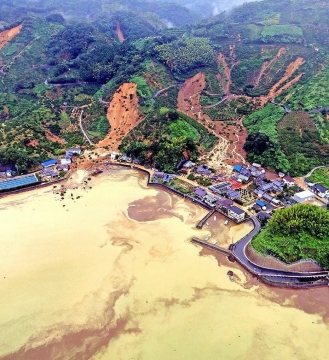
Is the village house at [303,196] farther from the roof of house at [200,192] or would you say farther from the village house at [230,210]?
the roof of house at [200,192]

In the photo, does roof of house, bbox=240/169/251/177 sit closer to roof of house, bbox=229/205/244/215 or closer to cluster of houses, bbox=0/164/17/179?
roof of house, bbox=229/205/244/215

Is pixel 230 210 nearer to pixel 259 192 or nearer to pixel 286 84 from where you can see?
pixel 259 192

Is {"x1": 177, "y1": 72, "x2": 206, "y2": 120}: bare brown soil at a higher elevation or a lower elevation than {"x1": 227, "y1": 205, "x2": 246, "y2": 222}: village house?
higher

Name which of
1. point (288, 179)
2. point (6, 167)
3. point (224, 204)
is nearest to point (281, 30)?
point (288, 179)

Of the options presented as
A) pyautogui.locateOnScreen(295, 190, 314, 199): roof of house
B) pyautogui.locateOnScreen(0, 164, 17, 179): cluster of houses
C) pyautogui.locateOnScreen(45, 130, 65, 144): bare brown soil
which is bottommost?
pyautogui.locateOnScreen(295, 190, 314, 199): roof of house

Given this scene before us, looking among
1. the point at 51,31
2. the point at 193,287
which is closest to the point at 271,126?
the point at 193,287

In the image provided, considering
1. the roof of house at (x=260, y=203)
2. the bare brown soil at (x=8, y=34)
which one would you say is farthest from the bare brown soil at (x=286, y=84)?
the bare brown soil at (x=8, y=34)

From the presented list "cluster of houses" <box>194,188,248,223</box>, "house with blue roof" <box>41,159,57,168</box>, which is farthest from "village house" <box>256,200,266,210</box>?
"house with blue roof" <box>41,159,57,168</box>
